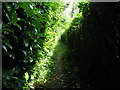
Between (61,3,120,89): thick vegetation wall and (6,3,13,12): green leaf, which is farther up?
(6,3,13,12): green leaf

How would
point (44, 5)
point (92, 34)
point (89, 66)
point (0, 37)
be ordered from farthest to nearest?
point (44, 5), point (89, 66), point (92, 34), point (0, 37)

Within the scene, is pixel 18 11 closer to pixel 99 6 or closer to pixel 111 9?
pixel 99 6

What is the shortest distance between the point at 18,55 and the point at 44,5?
1.62 m

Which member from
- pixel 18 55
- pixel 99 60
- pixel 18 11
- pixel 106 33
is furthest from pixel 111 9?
pixel 18 55

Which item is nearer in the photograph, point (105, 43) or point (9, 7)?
point (9, 7)

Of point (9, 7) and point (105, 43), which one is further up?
point (9, 7)

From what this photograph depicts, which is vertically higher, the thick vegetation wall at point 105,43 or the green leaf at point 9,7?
the green leaf at point 9,7

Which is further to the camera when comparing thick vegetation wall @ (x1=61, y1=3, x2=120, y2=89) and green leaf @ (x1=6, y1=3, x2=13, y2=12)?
thick vegetation wall @ (x1=61, y1=3, x2=120, y2=89)

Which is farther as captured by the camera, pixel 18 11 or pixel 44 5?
pixel 44 5

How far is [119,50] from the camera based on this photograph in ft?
5.04

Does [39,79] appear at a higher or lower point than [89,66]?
lower

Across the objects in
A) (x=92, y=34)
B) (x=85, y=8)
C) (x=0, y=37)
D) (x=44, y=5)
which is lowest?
(x=0, y=37)

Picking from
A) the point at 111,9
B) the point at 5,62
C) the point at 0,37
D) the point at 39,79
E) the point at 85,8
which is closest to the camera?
the point at 0,37

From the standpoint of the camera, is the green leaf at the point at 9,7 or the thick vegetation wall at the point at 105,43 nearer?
the green leaf at the point at 9,7
